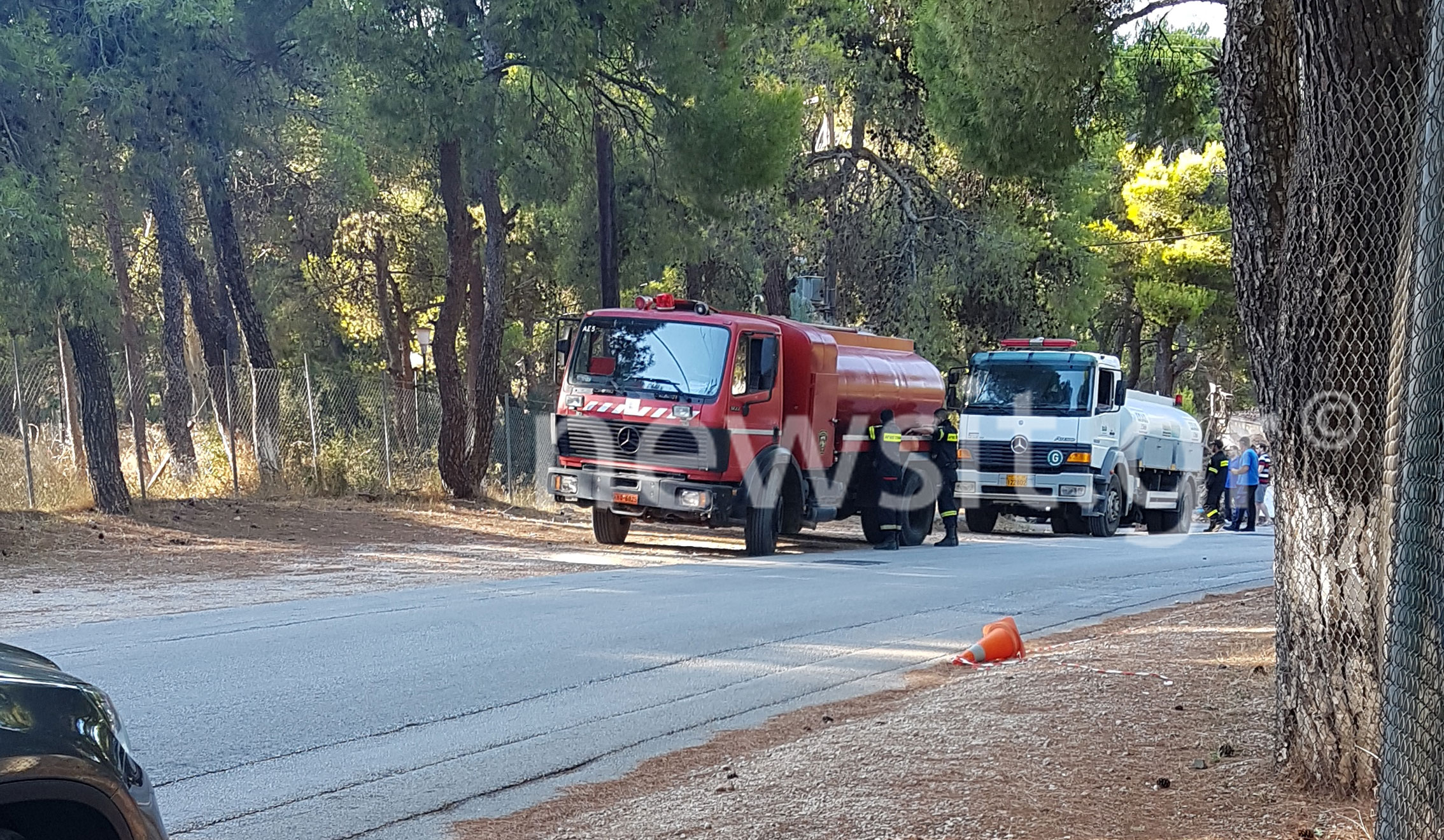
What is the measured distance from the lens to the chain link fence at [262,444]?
61.6ft

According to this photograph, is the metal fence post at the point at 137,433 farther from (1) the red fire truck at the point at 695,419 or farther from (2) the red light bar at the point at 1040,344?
(2) the red light bar at the point at 1040,344

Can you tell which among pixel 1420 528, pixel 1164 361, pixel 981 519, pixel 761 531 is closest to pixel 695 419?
pixel 761 531

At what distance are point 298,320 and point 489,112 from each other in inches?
961

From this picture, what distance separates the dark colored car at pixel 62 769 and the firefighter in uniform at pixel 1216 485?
93.7 ft

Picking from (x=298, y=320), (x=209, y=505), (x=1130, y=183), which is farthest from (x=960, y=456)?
(x=298, y=320)

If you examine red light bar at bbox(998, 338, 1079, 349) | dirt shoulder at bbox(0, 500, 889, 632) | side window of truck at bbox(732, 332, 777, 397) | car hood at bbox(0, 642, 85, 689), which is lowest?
dirt shoulder at bbox(0, 500, 889, 632)

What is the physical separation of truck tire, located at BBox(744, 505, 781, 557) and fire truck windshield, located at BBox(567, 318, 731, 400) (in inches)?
65.8

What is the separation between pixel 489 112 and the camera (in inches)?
792

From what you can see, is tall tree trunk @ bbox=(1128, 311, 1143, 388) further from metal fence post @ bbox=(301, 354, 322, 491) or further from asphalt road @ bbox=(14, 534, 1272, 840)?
asphalt road @ bbox=(14, 534, 1272, 840)

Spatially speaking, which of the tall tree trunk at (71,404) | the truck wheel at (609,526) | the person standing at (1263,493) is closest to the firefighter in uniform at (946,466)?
the truck wheel at (609,526)

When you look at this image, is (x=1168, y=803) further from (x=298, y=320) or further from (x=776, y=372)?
(x=298, y=320)

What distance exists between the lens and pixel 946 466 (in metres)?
21.7

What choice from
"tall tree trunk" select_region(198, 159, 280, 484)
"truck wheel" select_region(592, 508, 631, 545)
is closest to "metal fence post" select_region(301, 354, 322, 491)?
"tall tree trunk" select_region(198, 159, 280, 484)

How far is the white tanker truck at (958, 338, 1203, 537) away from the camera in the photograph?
2450 centimetres
